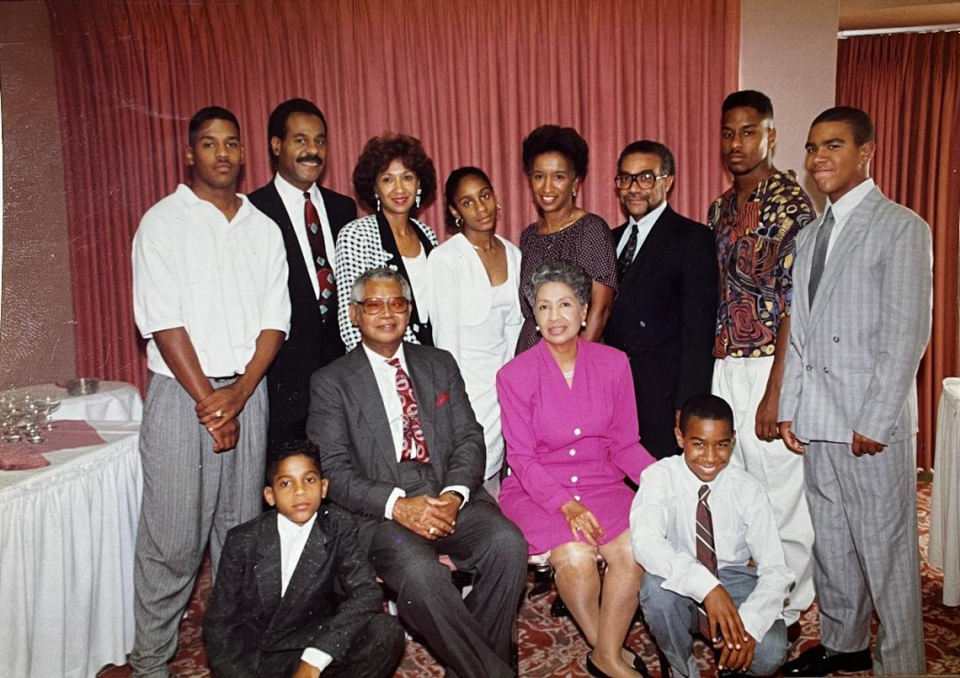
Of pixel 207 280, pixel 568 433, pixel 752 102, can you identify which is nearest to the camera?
pixel 207 280

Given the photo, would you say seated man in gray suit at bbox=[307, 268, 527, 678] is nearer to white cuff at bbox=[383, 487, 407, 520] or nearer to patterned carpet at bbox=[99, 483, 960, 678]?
white cuff at bbox=[383, 487, 407, 520]

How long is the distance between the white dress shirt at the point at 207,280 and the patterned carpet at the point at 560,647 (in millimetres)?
1208

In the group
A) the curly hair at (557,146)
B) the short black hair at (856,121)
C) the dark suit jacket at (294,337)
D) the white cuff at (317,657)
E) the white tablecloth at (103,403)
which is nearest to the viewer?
the white cuff at (317,657)

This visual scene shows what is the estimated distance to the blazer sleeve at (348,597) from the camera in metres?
2.24

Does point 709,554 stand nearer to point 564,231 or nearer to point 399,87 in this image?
point 564,231

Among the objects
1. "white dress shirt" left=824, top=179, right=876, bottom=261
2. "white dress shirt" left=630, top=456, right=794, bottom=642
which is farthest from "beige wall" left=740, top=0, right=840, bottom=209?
"white dress shirt" left=630, top=456, right=794, bottom=642

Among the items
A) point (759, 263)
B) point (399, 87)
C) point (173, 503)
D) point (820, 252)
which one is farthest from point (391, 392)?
point (399, 87)

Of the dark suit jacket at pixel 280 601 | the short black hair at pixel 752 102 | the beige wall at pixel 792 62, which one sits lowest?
the dark suit jacket at pixel 280 601

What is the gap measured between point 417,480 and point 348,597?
0.49 m

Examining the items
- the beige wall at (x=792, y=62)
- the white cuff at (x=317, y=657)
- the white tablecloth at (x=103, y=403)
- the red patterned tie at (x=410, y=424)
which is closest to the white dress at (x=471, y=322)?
the red patterned tie at (x=410, y=424)

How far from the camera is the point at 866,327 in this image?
7.93 ft

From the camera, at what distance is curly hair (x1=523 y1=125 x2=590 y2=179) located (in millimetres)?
3227

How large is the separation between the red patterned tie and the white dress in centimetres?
38

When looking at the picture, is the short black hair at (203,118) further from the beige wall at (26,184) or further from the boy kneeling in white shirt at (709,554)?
the boy kneeling in white shirt at (709,554)
